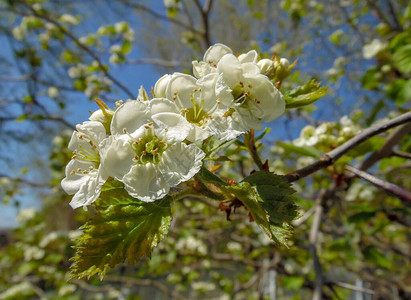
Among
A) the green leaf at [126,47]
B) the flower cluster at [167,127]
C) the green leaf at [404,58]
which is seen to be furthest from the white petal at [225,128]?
the green leaf at [126,47]

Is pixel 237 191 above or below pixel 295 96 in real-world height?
below

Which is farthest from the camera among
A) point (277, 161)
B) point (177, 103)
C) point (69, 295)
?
point (69, 295)

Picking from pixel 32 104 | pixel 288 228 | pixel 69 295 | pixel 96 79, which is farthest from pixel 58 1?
pixel 288 228

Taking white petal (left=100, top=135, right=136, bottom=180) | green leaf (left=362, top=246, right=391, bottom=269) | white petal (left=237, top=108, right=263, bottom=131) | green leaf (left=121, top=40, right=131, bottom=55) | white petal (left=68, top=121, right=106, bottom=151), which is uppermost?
green leaf (left=121, top=40, right=131, bottom=55)

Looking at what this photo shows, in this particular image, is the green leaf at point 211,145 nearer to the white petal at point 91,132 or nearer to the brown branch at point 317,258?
the white petal at point 91,132

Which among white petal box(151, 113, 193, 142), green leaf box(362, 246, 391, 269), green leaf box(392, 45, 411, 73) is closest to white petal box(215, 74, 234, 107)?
white petal box(151, 113, 193, 142)

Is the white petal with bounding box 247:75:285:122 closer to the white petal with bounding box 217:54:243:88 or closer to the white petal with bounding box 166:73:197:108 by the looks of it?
the white petal with bounding box 217:54:243:88

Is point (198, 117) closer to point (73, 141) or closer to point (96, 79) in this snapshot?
point (73, 141)

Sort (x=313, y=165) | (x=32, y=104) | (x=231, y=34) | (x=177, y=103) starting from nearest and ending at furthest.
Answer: (x=177, y=103), (x=313, y=165), (x=32, y=104), (x=231, y=34)
